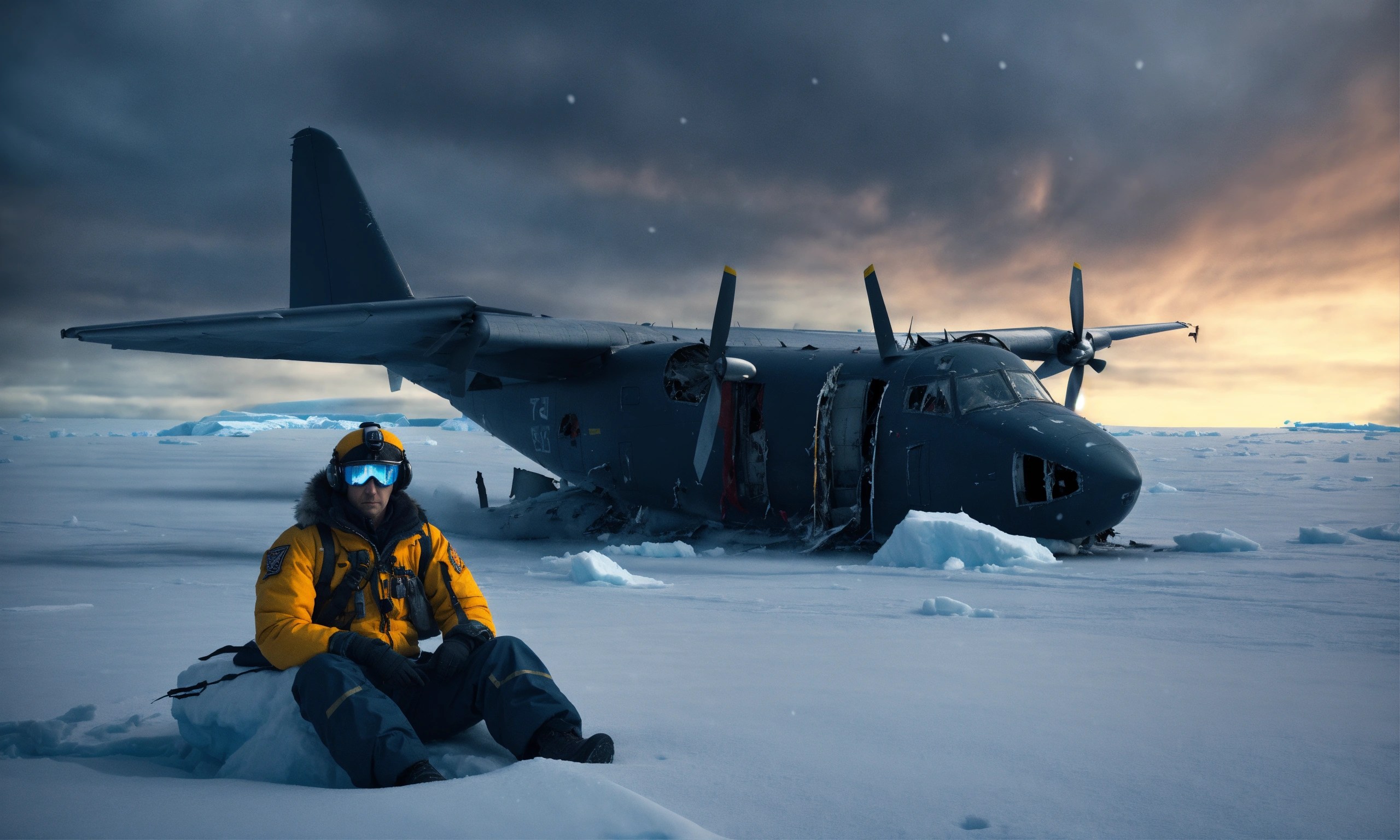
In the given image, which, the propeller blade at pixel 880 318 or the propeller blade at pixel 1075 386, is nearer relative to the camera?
the propeller blade at pixel 880 318

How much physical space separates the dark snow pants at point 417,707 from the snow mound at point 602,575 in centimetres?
445

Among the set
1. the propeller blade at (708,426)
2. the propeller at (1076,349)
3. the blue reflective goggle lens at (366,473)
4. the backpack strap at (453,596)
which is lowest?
the backpack strap at (453,596)

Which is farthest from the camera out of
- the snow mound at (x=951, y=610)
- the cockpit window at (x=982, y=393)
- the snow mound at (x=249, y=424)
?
the snow mound at (x=249, y=424)

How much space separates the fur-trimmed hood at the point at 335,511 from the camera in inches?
142

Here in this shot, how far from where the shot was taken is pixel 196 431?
207 feet

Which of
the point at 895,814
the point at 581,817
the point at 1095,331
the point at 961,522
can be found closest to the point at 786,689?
the point at 895,814

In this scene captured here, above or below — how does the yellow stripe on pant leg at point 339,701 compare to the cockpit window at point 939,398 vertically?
below

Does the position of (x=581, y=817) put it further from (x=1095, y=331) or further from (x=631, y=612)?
(x=1095, y=331)

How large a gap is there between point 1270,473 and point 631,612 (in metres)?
29.0

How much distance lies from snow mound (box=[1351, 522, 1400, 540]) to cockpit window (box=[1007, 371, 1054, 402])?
185 inches

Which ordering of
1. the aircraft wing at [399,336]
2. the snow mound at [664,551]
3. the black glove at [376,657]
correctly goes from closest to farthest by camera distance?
1. the black glove at [376,657]
2. the aircraft wing at [399,336]
3. the snow mound at [664,551]

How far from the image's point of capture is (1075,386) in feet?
45.0

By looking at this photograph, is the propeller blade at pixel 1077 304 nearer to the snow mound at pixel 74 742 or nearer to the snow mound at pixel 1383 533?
the snow mound at pixel 1383 533

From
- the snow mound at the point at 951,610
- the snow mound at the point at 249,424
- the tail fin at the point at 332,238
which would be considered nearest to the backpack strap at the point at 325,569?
the snow mound at the point at 951,610
